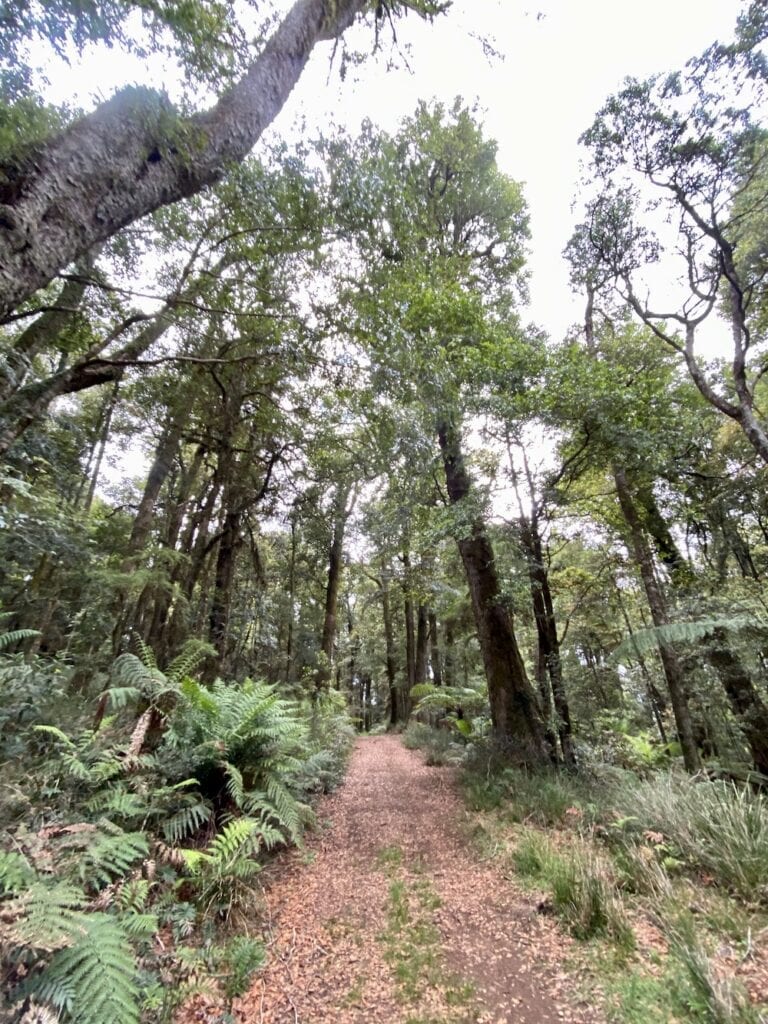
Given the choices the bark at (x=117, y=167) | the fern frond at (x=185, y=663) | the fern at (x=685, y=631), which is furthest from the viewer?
the fern at (x=685, y=631)

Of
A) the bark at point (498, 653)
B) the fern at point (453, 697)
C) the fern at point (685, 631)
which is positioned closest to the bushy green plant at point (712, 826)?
the fern at point (685, 631)

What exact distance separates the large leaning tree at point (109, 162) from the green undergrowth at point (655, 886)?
4893 millimetres

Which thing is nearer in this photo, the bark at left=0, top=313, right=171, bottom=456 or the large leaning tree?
the large leaning tree

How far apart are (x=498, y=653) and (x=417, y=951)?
14.4ft

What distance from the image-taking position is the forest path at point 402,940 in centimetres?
223

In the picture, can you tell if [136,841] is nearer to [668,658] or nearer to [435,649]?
[668,658]

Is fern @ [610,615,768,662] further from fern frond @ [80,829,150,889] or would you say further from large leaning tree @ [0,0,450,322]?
large leaning tree @ [0,0,450,322]

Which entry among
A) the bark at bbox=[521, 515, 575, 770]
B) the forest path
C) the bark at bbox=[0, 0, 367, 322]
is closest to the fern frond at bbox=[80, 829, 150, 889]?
the forest path

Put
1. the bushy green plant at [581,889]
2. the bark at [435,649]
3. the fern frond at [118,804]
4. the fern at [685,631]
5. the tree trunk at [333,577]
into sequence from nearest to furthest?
1. the bushy green plant at [581,889]
2. the fern frond at [118,804]
3. the fern at [685,631]
4. the tree trunk at [333,577]
5. the bark at [435,649]

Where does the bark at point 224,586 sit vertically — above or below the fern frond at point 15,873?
above

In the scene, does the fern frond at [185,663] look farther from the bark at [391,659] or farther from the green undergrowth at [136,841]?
the bark at [391,659]

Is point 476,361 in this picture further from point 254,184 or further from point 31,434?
point 31,434

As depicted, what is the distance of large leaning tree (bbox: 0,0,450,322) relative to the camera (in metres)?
2.18

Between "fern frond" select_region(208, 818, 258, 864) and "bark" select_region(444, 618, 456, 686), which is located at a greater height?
"bark" select_region(444, 618, 456, 686)
